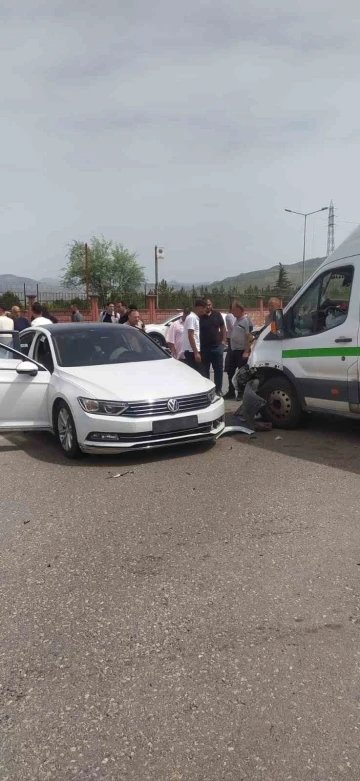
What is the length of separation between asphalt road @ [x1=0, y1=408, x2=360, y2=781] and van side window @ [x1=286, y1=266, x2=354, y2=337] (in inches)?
88.1

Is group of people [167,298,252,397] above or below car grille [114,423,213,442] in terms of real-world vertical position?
above

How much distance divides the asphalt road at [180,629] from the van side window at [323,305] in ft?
7.34

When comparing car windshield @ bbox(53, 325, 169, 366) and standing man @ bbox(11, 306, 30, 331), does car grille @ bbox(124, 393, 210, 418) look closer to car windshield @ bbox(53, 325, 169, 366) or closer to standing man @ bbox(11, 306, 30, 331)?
car windshield @ bbox(53, 325, 169, 366)

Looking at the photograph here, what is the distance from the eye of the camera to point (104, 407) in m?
6.10

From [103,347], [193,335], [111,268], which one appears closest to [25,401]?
[103,347]

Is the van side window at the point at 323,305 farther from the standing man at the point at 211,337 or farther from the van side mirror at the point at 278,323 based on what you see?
the standing man at the point at 211,337

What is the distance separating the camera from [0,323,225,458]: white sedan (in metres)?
6.09

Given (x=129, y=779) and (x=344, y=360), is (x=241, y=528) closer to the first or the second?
(x=129, y=779)

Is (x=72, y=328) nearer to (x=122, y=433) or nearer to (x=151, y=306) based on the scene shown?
(x=122, y=433)

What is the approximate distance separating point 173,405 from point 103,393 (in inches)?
27.7

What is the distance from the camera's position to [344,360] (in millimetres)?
6945

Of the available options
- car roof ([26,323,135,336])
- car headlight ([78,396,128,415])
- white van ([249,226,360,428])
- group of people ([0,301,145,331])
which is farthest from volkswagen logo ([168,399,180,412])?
group of people ([0,301,145,331])

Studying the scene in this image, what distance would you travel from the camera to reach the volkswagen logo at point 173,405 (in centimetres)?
624

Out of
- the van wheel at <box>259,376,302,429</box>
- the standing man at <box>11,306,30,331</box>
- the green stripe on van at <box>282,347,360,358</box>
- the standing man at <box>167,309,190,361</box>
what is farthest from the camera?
the standing man at <box>11,306,30,331</box>
